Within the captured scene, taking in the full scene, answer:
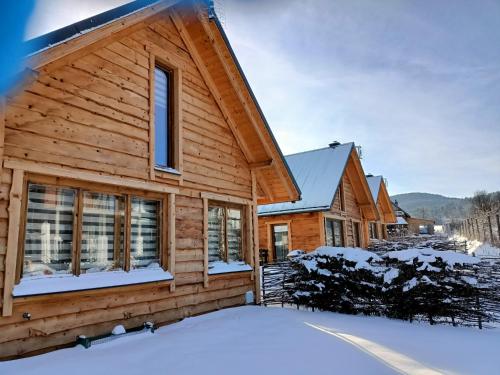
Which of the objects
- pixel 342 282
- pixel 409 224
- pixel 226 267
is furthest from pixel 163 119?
pixel 409 224

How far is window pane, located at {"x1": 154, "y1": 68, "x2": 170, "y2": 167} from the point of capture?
6.90 meters

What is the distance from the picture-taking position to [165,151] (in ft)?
23.1

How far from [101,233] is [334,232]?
13071 mm

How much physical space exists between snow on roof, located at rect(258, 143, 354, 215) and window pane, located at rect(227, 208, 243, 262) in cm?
601

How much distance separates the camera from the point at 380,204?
2684 centimetres

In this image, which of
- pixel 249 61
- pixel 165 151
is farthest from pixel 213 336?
pixel 249 61

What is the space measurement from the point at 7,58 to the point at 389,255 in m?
7.34

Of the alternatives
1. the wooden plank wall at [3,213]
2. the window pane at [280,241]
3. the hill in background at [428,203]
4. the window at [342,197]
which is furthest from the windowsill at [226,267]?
the hill in background at [428,203]

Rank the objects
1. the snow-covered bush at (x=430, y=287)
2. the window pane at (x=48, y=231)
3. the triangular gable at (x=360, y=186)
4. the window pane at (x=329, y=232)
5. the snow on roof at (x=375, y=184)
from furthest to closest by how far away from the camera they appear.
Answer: the snow on roof at (x=375, y=184) → the triangular gable at (x=360, y=186) → the window pane at (x=329, y=232) → the snow-covered bush at (x=430, y=287) → the window pane at (x=48, y=231)

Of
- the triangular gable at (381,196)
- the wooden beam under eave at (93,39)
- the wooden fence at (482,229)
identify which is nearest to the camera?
the wooden beam under eave at (93,39)

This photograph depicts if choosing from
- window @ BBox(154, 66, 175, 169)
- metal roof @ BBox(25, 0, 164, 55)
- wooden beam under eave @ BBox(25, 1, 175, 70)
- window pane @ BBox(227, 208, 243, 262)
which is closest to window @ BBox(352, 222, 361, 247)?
window pane @ BBox(227, 208, 243, 262)

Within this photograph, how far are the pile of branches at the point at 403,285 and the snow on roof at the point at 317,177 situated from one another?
6.45m

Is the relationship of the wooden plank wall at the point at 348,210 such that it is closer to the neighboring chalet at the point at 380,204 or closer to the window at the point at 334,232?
the window at the point at 334,232

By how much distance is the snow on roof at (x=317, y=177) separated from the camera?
15.7 m
